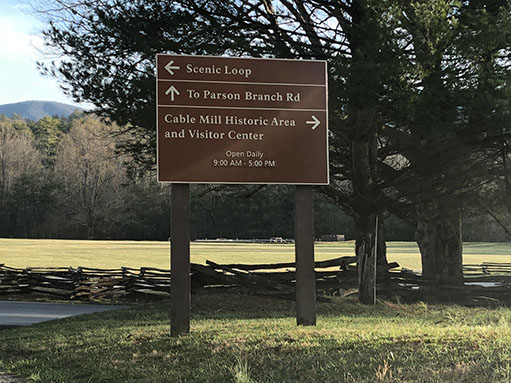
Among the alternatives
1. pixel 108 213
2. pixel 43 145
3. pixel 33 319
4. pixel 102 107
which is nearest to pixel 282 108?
pixel 102 107

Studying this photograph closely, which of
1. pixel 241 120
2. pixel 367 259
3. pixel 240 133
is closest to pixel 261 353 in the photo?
pixel 240 133

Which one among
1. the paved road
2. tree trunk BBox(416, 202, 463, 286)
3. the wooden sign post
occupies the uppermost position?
the wooden sign post

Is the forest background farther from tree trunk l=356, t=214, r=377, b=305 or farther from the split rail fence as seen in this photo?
tree trunk l=356, t=214, r=377, b=305

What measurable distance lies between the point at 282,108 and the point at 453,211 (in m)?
6.14

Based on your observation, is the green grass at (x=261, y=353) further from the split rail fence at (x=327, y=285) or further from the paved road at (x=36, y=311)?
the split rail fence at (x=327, y=285)

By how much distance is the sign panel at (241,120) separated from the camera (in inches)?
312

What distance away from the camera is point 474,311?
11.4 meters

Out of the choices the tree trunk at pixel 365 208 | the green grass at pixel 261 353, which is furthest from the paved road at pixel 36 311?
the tree trunk at pixel 365 208

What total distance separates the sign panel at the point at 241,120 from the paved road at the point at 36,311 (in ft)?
20.5

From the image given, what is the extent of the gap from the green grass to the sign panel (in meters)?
2.18

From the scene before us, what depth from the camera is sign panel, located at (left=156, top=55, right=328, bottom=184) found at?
26.0 feet

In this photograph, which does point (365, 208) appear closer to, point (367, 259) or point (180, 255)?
point (367, 259)

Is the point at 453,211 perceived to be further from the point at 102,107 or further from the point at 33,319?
the point at 33,319

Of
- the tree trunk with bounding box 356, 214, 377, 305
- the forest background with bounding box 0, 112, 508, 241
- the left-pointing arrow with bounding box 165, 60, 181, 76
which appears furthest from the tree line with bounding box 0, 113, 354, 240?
the left-pointing arrow with bounding box 165, 60, 181, 76
